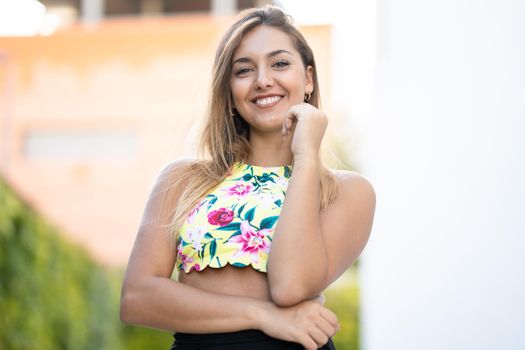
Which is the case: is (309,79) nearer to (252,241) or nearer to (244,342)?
(252,241)

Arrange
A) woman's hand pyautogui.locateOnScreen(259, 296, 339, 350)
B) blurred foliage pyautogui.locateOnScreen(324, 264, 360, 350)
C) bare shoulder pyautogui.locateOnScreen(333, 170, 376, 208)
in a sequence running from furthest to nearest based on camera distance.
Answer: blurred foliage pyautogui.locateOnScreen(324, 264, 360, 350), bare shoulder pyautogui.locateOnScreen(333, 170, 376, 208), woman's hand pyautogui.locateOnScreen(259, 296, 339, 350)

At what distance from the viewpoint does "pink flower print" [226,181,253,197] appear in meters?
1.89

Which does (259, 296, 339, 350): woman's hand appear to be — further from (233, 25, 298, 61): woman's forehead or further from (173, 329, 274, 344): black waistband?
(233, 25, 298, 61): woman's forehead

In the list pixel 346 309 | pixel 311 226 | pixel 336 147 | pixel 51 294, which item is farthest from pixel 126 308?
pixel 346 309

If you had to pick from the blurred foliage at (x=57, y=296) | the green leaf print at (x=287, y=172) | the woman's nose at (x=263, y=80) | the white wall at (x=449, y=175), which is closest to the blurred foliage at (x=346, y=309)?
the blurred foliage at (x=57, y=296)

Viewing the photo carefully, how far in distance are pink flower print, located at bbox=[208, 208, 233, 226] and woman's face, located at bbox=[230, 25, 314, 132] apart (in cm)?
28

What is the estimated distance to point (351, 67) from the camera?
22.3ft

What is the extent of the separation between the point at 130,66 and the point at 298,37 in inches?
243

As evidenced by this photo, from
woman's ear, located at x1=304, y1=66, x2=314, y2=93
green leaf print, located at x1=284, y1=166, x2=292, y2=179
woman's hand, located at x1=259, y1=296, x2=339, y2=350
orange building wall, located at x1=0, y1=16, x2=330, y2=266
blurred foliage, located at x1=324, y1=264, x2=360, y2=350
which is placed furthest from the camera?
orange building wall, located at x1=0, y1=16, x2=330, y2=266

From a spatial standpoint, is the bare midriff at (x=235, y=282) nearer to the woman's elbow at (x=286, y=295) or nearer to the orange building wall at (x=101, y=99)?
the woman's elbow at (x=286, y=295)

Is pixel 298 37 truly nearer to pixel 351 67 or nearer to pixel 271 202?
pixel 271 202

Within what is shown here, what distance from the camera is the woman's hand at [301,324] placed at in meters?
1.67

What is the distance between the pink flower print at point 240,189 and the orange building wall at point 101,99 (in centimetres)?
609

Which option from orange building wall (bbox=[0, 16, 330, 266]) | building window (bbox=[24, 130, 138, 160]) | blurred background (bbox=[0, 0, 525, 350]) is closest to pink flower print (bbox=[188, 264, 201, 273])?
blurred background (bbox=[0, 0, 525, 350])
